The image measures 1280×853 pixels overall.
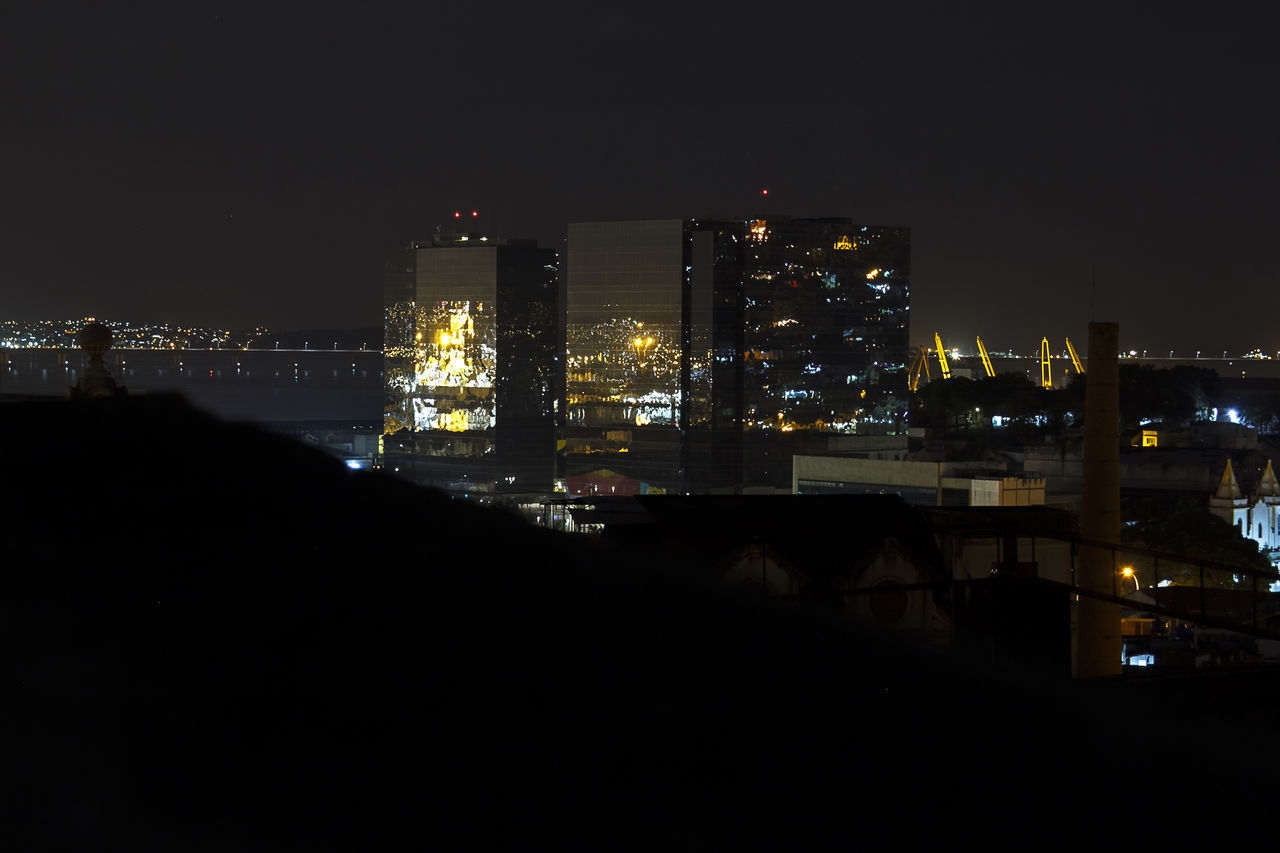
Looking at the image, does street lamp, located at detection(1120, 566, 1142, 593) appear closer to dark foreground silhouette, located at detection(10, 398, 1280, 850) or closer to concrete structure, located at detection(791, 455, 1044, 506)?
concrete structure, located at detection(791, 455, 1044, 506)

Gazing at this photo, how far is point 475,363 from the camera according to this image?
317 feet

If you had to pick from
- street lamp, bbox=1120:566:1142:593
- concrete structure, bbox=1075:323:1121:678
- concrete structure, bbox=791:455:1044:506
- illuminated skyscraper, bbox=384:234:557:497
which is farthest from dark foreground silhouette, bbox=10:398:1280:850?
illuminated skyscraper, bbox=384:234:557:497

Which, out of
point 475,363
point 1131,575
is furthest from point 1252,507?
point 475,363

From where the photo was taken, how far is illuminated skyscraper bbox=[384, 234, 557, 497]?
309 ft

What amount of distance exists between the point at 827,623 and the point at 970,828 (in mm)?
1089

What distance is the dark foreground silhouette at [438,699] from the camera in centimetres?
286

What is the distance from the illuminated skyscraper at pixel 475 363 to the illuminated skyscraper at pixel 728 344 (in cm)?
793

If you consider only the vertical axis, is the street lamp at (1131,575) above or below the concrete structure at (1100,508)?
below

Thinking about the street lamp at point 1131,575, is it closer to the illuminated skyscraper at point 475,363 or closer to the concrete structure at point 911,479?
the concrete structure at point 911,479

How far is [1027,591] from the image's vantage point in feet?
42.8

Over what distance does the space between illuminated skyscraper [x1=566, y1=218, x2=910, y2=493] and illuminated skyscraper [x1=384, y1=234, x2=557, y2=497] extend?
26.0ft

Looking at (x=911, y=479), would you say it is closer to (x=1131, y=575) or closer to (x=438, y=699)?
(x=1131, y=575)

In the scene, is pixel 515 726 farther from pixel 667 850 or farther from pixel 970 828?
pixel 970 828

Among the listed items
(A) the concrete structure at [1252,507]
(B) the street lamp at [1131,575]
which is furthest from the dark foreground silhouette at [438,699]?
(A) the concrete structure at [1252,507]
